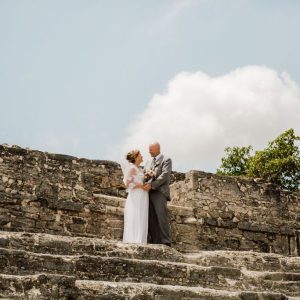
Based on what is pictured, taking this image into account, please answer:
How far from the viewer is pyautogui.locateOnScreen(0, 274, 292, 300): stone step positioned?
5586 millimetres

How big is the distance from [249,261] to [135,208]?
1.91 metres

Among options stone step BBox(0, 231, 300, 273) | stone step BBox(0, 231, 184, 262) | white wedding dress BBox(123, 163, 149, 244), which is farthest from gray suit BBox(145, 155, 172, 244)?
stone step BBox(0, 231, 184, 262)

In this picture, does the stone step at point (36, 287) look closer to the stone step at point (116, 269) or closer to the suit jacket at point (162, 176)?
the stone step at point (116, 269)

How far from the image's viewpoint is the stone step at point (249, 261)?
8.32 metres

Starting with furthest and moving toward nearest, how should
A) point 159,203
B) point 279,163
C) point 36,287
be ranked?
point 279,163 → point 159,203 → point 36,287

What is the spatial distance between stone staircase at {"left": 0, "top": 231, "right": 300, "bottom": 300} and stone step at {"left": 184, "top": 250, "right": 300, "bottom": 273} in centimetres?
1

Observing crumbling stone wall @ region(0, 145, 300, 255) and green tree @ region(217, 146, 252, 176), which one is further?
green tree @ region(217, 146, 252, 176)

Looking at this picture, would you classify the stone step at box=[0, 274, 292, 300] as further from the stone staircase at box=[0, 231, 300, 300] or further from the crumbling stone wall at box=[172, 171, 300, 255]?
the crumbling stone wall at box=[172, 171, 300, 255]

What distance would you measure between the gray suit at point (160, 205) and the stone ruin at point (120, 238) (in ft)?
2.06

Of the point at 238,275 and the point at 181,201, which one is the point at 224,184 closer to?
the point at 181,201

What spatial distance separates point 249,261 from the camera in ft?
28.4

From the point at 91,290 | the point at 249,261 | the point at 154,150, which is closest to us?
the point at 91,290

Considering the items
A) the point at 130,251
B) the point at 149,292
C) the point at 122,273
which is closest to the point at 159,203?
the point at 130,251

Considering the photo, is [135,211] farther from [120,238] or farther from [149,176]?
[120,238]
